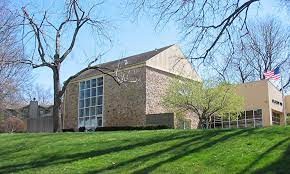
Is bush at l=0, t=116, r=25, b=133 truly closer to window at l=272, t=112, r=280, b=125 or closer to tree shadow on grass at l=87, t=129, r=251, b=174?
window at l=272, t=112, r=280, b=125

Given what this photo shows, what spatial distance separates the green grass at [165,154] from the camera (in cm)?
1050

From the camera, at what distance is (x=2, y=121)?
51531 millimetres

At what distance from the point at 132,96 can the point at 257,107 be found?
1154 cm

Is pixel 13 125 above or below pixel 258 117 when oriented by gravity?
below

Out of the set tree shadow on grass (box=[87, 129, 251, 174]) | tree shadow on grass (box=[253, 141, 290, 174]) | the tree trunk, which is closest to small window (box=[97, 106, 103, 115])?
the tree trunk

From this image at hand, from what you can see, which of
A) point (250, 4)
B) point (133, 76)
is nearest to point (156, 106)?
point (133, 76)

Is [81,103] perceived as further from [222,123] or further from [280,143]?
[280,143]

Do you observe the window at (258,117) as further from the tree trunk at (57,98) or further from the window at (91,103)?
the tree trunk at (57,98)

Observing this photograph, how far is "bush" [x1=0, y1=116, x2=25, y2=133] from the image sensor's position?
54.1 m

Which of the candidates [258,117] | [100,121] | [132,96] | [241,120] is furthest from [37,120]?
[258,117]

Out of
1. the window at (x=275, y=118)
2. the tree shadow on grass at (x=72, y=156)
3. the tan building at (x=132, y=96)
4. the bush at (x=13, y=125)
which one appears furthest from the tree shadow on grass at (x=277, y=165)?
the bush at (x=13, y=125)

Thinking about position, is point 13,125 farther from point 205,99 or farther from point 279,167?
point 279,167

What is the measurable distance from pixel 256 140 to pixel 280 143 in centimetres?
81

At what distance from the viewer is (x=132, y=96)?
4147cm
